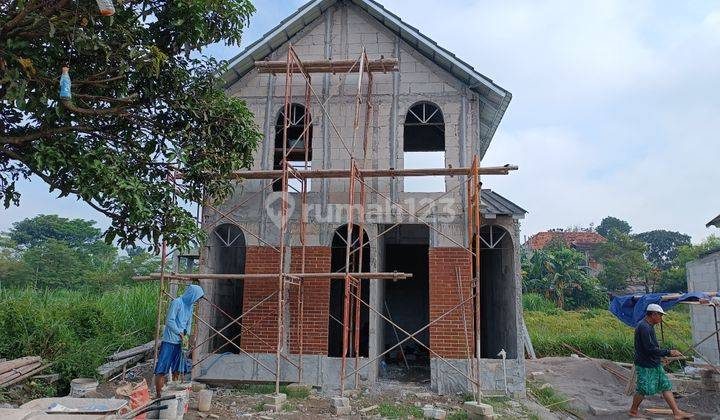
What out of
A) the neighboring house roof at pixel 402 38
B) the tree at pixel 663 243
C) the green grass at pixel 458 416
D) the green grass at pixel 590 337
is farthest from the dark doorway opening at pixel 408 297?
the tree at pixel 663 243

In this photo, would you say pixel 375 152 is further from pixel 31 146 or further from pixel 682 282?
pixel 682 282

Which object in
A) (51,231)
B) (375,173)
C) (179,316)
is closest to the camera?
(179,316)

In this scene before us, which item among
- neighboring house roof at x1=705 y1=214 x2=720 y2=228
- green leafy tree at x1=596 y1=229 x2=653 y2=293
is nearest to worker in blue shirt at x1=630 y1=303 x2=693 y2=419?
neighboring house roof at x1=705 y1=214 x2=720 y2=228

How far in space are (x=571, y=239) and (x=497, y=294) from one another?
47.0 metres

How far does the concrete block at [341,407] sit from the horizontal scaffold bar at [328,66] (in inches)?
245

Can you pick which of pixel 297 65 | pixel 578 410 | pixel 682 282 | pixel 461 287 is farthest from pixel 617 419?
pixel 682 282

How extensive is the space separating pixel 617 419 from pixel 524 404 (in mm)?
1542

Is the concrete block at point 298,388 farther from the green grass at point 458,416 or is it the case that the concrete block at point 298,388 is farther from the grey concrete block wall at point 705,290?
the grey concrete block wall at point 705,290

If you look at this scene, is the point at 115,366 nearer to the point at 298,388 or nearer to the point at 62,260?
the point at 298,388

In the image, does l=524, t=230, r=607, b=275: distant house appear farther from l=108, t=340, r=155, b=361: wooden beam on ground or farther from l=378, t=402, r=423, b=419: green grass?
l=378, t=402, r=423, b=419: green grass

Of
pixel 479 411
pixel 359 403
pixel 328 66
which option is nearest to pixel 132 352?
pixel 359 403

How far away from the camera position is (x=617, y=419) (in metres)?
8.91

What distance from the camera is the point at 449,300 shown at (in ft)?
33.5

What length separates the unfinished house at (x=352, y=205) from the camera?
10.0 m
